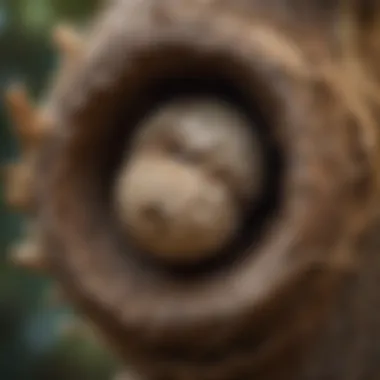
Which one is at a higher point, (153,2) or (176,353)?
(153,2)

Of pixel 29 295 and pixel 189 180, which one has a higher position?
pixel 29 295

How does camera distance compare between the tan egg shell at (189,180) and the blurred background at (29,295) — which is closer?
the tan egg shell at (189,180)

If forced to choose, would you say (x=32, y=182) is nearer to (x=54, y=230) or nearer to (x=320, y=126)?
(x=54, y=230)

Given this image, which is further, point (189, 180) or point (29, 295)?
point (29, 295)

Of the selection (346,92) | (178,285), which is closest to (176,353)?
(178,285)

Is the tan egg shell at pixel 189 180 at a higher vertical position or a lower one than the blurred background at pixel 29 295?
lower

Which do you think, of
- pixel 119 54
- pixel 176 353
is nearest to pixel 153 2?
pixel 119 54

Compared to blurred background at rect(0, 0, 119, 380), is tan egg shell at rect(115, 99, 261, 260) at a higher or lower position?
lower

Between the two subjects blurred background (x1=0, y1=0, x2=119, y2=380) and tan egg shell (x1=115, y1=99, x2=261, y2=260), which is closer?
tan egg shell (x1=115, y1=99, x2=261, y2=260)
